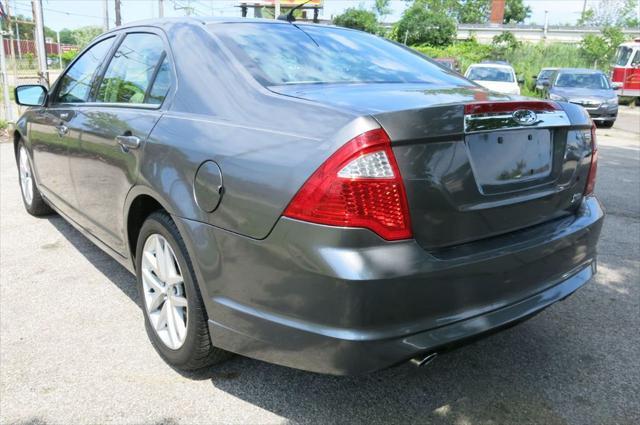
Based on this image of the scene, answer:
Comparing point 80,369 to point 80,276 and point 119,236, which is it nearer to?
point 119,236

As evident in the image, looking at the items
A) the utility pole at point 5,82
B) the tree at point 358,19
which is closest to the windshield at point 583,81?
the utility pole at point 5,82

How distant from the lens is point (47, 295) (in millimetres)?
3549

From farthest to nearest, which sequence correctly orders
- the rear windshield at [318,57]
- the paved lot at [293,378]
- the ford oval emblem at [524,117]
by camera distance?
the rear windshield at [318,57] → the paved lot at [293,378] → the ford oval emblem at [524,117]

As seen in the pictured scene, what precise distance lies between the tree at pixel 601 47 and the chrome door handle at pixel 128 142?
117 feet

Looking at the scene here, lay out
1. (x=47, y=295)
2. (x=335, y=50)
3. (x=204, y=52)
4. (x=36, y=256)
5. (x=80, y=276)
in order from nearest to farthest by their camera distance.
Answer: (x=204, y=52)
(x=335, y=50)
(x=47, y=295)
(x=80, y=276)
(x=36, y=256)

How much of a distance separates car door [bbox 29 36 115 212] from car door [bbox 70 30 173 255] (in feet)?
0.53

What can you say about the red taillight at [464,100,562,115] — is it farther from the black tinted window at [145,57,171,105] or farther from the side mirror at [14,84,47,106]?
the side mirror at [14,84,47,106]

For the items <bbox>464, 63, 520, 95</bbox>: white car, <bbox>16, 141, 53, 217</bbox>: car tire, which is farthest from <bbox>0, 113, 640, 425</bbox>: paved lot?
<bbox>464, 63, 520, 95</bbox>: white car

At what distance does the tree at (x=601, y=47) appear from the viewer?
33.3m

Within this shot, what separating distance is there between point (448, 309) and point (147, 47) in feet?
7.12

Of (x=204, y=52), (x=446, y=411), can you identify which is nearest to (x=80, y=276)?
(x=204, y=52)

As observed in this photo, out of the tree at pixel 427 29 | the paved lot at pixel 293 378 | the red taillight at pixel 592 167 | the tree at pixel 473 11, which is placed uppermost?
the tree at pixel 473 11

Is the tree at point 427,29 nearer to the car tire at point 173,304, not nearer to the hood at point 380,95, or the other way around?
the hood at point 380,95

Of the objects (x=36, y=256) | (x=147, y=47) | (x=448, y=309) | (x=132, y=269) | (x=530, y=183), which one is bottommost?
(x=36, y=256)
